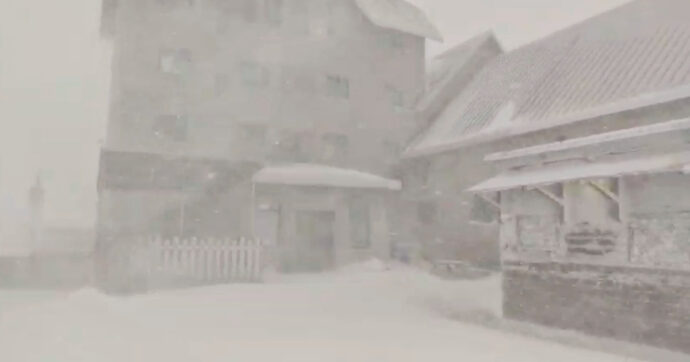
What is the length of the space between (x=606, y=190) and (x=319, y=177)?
12.2 m

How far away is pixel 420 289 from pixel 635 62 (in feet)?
27.5

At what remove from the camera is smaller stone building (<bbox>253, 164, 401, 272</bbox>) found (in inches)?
753

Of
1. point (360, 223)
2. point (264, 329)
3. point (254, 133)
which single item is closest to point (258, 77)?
point (254, 133)

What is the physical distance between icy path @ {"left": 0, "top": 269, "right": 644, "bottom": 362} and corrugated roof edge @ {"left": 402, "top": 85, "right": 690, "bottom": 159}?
521cm

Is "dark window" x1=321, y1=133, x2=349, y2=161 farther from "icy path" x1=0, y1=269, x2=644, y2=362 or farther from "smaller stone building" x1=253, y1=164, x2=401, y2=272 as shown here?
"icy path" x1=0, y1=269, x2=644, y2=362

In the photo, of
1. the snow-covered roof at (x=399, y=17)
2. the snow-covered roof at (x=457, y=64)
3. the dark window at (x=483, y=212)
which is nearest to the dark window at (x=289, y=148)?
the snow-covered roof at (x=457, y=64)

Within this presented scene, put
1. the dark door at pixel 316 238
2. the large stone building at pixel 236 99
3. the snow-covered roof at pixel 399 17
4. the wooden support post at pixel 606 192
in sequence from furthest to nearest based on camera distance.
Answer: the snow-covered roof at pixel 399 17, the dark door at pixel 316 238, the large stone building at pixel 236 99, the wooden support post at pixel 606 192

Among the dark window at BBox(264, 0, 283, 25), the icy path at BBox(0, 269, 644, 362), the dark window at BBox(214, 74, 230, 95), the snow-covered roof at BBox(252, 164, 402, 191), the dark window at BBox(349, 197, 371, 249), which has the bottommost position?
the icy path at BBox(0, 269, 644, 362)

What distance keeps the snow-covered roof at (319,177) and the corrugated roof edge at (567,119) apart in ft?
6.67

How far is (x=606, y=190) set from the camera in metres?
8.08

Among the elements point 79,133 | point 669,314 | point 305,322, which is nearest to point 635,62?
point 669,314

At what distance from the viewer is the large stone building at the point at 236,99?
17.3 meters

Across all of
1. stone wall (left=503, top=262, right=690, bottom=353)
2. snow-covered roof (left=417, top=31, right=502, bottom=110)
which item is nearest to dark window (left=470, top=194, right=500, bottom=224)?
snow-covered roof (left=417, top=31, right=502, bottom=110)

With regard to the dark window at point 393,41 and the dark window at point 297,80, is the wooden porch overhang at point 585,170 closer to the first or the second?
the dark window at point 297,80
